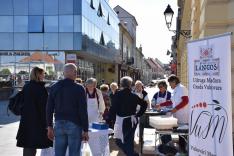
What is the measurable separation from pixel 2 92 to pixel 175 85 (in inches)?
1079

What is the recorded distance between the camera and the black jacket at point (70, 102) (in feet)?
21.2

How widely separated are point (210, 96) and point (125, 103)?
3.14 meters

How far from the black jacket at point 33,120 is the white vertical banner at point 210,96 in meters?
2.68

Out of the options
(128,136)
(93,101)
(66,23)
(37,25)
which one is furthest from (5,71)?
(128,136)

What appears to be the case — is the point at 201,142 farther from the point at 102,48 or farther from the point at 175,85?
the point at 102,48

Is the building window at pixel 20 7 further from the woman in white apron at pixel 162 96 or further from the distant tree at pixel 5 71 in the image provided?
the woman in white apron at pixel 162 96

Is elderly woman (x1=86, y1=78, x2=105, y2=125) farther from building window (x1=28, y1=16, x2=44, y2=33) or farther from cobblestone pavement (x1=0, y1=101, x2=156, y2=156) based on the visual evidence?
building window (x1=28, y1=16, x2=44, y2=33)

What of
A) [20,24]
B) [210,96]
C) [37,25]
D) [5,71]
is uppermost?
[20,24]

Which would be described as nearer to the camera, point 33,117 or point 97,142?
point 33,117

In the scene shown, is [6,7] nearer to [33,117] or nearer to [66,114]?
[33,117]

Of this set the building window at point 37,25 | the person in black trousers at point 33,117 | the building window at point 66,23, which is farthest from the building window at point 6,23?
the person in black trousers at point 33,117

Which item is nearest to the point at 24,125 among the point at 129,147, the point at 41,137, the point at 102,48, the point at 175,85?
the point at 41,137

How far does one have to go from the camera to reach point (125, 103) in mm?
7926

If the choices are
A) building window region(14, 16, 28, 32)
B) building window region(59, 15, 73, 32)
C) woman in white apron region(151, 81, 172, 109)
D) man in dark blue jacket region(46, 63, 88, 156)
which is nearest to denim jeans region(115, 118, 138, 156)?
man in dark blue jacket region(46, 63, 88, 156)
